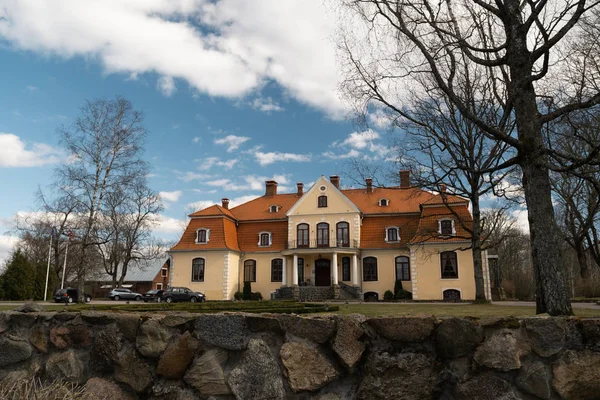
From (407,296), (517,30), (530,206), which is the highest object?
(517,30)

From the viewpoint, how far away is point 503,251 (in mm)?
44062

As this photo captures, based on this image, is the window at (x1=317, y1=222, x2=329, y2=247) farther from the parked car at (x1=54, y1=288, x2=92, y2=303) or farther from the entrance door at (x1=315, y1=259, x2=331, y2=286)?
the parked car at (x1=54, y1=288, x2=92, y2=303)

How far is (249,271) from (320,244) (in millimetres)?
5993

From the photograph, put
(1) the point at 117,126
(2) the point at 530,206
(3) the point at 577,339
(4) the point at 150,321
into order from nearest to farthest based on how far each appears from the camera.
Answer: (3) the point at 577,339, (4) the point at 150,321, (2) the point at 530,206, (1) the point at 117,126

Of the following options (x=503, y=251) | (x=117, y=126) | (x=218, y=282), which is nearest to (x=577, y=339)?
(x=117, y=126)

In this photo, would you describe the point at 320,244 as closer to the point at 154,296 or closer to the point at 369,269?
the point at 369,269

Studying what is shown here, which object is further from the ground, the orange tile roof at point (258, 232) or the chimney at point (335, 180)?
A: the chimney at point (335, 180)

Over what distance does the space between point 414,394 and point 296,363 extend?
0.78 m

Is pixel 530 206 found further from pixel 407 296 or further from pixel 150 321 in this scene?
pixel 407 296

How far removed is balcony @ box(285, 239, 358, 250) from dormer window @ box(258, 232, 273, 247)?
1550 millimetres

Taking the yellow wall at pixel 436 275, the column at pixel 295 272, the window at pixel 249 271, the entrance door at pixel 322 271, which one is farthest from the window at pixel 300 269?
the yellow wall at pixel 436 275

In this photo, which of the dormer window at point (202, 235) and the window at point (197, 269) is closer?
the window at point (197, 269)

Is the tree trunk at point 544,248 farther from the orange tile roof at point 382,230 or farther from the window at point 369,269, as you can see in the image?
the window at point 369,269

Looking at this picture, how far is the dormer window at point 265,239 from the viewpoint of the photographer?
33.1 m
